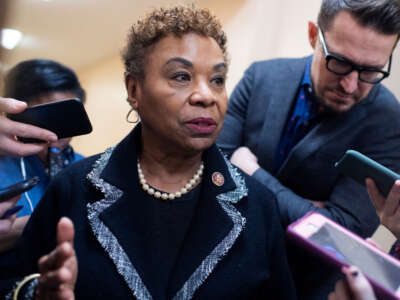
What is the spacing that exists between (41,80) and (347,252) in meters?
0.77

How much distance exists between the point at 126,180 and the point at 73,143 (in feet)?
0.81

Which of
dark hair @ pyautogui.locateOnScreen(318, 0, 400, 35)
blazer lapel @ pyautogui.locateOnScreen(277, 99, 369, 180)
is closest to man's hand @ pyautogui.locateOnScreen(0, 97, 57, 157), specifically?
blazer lapel @ pyautogui.locateOnScreen(277, 99, 369, 180)

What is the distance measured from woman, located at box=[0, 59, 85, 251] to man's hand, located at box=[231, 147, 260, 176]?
436 millimetres

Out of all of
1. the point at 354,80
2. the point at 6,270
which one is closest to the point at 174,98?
the point at 354,80

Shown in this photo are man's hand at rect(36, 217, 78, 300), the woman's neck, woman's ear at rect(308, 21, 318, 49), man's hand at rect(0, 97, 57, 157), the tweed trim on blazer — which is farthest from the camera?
woman's ear at rect(308, 21, 318, 49)

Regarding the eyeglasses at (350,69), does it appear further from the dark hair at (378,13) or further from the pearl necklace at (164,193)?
the pearl necklace at (164,193)

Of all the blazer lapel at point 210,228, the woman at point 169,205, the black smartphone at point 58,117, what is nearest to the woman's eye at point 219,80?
the woman at point 169,205

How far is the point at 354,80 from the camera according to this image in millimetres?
757

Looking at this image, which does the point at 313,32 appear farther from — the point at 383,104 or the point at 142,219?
the point at 142,219

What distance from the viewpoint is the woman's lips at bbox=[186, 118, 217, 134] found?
2.21 ft

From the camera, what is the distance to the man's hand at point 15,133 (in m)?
0.55

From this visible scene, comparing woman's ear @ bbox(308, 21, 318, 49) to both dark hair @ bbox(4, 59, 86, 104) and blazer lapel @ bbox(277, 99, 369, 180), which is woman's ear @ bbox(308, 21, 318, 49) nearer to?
blazer lapel @ bbox(277, 99, 369, 180)

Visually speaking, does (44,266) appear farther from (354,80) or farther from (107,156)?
(354,80)

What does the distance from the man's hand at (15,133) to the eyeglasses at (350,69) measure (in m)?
0.63
